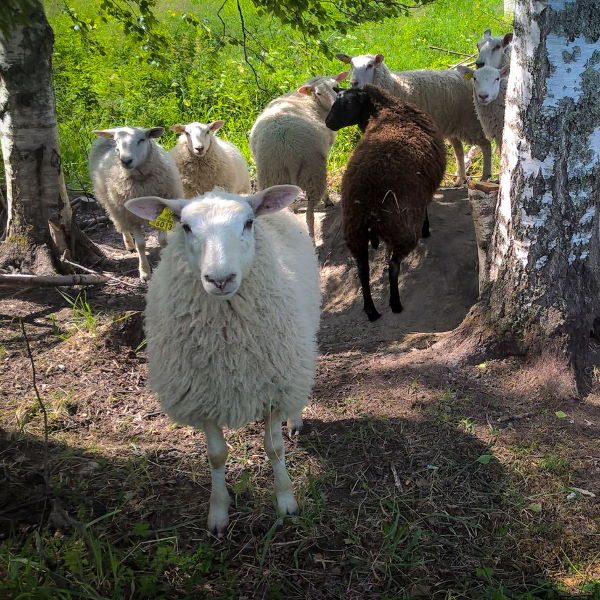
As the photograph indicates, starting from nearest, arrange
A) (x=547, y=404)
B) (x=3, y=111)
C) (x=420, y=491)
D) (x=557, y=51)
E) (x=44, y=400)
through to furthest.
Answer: (x=420, y=491), (x=557, y=51), (x=547, y=404), (x=44, y=400), (x=3, y=111)

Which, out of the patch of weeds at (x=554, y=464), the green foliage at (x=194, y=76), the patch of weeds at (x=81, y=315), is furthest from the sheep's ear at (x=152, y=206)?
the green foliage at (x=194, y=76)

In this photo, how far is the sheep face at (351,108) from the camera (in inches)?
213

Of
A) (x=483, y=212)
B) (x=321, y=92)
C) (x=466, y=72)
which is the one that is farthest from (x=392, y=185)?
(x=466, y=72)

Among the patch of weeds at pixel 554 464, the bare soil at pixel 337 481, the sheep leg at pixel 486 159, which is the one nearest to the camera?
the bare soil at pixel 337 481

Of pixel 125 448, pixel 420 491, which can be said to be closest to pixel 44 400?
pixel 125 448

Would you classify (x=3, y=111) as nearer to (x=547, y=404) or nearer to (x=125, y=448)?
(x=125, y=448)

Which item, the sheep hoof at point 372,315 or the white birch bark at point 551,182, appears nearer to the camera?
the white birch bark at point 551,182

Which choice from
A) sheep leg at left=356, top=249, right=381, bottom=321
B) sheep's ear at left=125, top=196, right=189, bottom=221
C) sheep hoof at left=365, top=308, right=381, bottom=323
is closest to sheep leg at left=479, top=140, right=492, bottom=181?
sheep leg at left=356, top=249, right=381, bottom=321

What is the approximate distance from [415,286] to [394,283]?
0.34m

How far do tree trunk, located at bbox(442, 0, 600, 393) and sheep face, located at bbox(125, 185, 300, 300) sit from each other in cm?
141

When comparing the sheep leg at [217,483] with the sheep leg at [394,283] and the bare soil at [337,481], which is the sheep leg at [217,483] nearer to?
the bare soil at [337,481]

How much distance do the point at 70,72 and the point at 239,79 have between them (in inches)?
124

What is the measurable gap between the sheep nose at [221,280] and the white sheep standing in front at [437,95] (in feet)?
18.0

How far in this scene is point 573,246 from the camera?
3.25 metres
